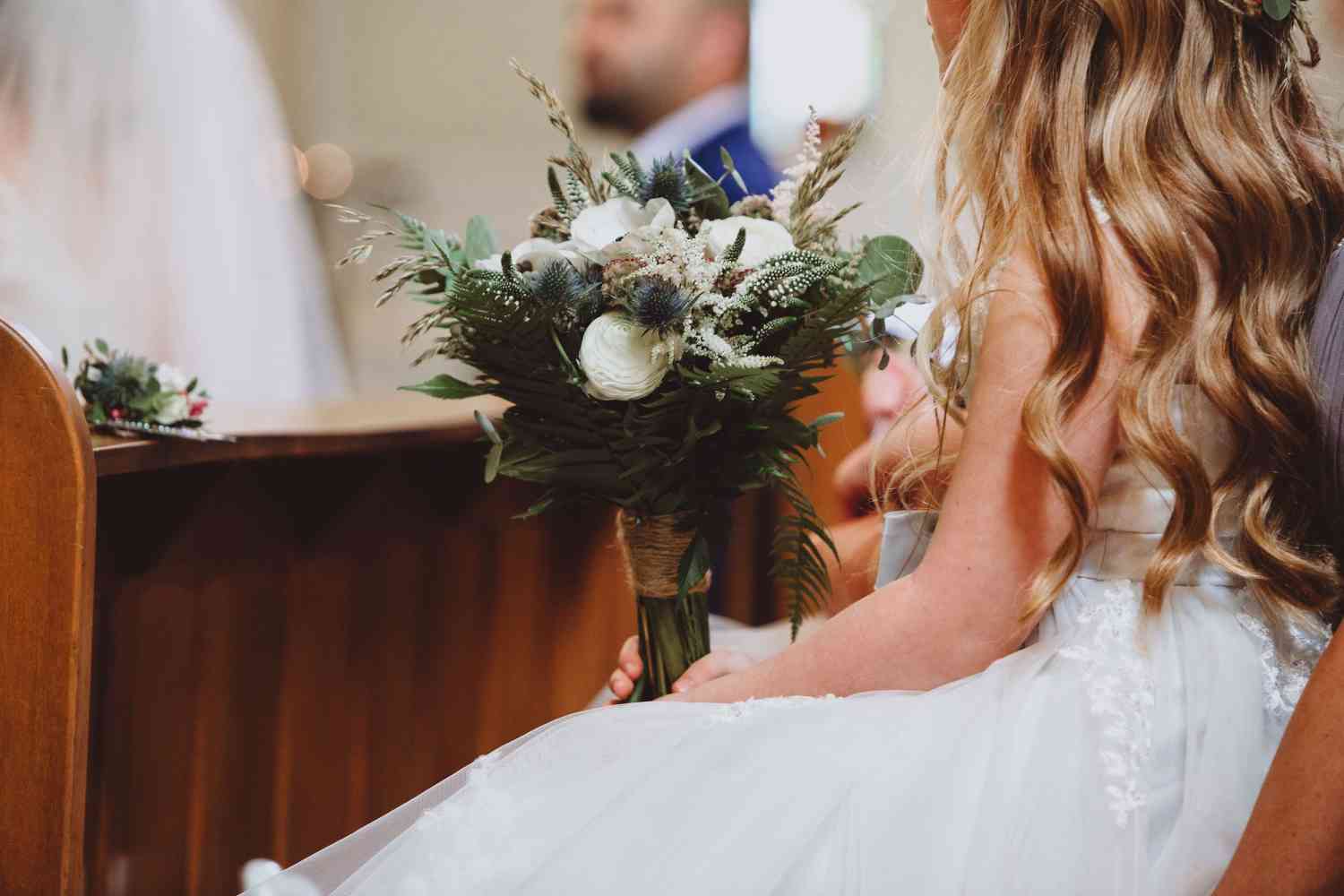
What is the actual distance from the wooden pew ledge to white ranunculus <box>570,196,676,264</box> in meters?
0.23

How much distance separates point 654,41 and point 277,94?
167 centimetres

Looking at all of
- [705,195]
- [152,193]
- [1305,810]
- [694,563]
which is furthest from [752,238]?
[152,193]

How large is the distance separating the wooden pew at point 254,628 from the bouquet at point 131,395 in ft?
0.12

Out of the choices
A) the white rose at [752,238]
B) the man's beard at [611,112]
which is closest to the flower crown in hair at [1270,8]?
the white rose at [752,238]

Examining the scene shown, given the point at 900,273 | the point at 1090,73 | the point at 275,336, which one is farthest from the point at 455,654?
the point at 275,336

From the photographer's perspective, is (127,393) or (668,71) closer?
(127,393)

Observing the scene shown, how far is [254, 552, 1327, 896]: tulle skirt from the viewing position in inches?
29.7

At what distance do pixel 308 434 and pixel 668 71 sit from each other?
140 inches

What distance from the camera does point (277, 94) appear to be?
5.05 meters

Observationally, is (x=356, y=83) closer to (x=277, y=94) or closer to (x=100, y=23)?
(x=277, y=94)

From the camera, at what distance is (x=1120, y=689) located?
33.6 inches

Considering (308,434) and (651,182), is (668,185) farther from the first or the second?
(308,434)

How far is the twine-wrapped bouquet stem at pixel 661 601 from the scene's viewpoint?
112cm

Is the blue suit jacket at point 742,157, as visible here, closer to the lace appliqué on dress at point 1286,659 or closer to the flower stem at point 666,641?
the flower stem at point 666,641
